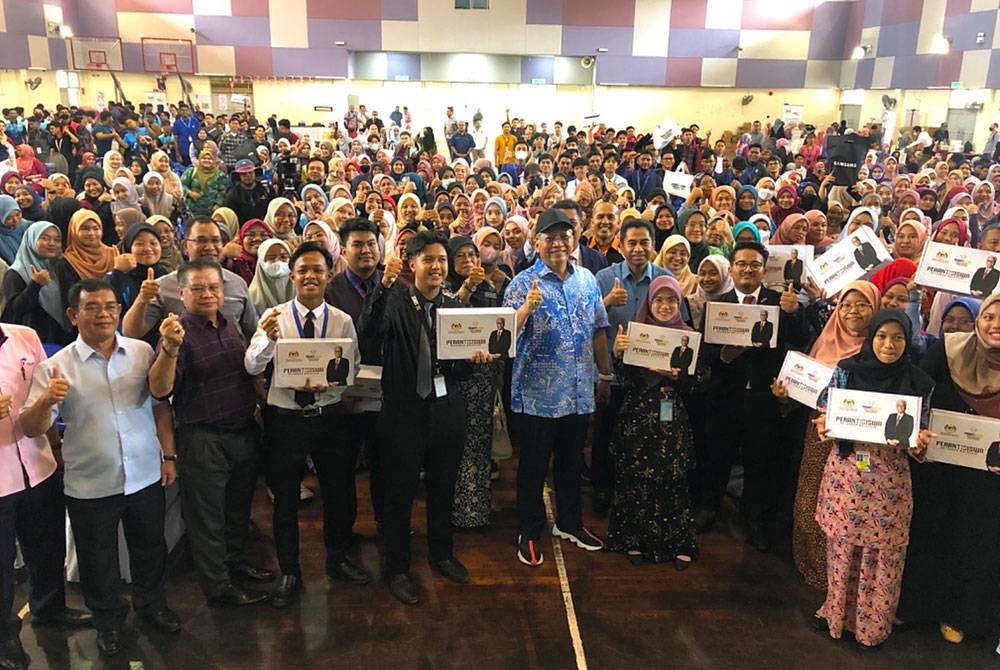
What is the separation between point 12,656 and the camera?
9.84 ft

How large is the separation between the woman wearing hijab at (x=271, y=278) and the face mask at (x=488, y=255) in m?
1.28

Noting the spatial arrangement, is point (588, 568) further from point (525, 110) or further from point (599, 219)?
point (525, 110)

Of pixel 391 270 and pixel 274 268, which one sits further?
pixel 274 268

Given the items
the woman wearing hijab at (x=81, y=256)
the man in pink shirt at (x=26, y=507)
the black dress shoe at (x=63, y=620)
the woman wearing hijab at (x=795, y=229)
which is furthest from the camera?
the woman wearing hijab at (x=795, y=229)

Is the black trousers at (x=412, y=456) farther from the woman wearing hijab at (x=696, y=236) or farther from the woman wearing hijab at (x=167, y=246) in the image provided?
the woman wearing hijab at (x=696, y=236)

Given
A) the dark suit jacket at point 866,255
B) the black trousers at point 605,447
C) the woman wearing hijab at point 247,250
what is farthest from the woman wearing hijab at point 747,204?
the woman wearing hijab at point 247,250

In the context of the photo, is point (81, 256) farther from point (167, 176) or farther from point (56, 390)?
point (167, 176)

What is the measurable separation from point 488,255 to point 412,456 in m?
1.91

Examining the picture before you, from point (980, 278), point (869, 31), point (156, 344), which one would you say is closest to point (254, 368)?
point (156, 344)

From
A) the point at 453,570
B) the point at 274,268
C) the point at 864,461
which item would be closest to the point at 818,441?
the point at 864,461

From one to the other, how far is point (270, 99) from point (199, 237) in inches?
711

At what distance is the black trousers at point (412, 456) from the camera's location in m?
3.34

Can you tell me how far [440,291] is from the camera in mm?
3426

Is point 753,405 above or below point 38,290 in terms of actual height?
below
